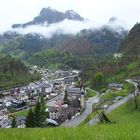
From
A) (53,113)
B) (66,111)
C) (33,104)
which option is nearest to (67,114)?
(66,111)

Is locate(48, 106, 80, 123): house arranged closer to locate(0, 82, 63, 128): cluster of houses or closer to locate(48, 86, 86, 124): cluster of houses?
locate(48, 86, 86, 124): cluster of houses

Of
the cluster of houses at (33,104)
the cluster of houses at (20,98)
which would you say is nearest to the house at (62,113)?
the cluster of houses at (33,104)

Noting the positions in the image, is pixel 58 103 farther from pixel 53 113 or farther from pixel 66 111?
pixel 53 113

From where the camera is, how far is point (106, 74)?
180m

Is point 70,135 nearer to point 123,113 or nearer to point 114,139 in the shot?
point 114,139

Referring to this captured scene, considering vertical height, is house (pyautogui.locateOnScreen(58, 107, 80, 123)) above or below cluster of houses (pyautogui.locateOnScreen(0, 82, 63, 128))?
above

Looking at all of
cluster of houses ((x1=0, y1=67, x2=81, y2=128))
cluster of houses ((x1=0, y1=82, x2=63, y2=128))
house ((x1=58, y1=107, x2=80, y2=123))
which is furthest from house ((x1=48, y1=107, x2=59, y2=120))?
cluster of houses ((x1=0, y1=82, x2=63, y2=128))

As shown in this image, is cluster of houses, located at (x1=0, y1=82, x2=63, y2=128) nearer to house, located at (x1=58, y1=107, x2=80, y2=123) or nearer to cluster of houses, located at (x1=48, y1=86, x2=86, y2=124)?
cluster of houses, located at (x1=48, y1=86, x2=86, y2=124)

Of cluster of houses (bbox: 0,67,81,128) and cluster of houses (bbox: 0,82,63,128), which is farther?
cluster of houses (bbox: 0,82,63,128)

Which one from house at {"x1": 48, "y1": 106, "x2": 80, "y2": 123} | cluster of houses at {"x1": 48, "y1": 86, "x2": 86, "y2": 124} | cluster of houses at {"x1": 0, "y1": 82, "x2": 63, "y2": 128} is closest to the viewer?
house at {"x1": 48, "y1": 106, "x2": 80, "y2": 123}

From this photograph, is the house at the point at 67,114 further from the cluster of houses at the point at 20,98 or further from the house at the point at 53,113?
the cluster of houses at the point at 20,98

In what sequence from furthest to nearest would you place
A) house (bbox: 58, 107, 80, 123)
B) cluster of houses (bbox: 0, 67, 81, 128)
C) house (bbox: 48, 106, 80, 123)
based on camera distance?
house (bbox: 48, 106, 80, 123) → house (bbox: 58, 107, 80, 123) → cluster of houses (bbox: 0, 67, 81, 128)

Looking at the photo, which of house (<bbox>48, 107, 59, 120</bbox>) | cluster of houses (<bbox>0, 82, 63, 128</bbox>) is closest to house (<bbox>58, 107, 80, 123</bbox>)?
house (<bbox>48, 107, 59, 120</bbox>)

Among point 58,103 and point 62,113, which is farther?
point 58,103
